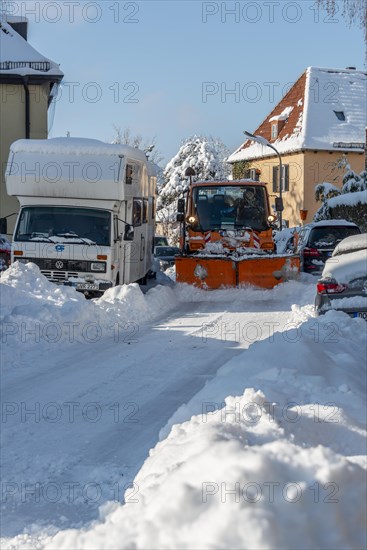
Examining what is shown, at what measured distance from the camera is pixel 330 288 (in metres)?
Answer: 11.2

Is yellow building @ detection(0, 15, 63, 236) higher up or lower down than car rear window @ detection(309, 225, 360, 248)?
higher up

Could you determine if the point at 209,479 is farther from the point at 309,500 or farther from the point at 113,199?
the point at 113,199

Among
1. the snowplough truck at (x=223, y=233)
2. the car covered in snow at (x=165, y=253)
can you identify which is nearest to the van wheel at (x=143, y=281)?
the snowplough truck at (x=223, y=233)

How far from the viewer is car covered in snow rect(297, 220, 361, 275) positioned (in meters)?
22.8

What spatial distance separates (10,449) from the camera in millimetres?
6809

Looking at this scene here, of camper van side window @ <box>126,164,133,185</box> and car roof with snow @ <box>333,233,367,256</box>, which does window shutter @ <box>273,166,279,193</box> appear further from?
car roof with snow @ <box>333,233,367,256</box>

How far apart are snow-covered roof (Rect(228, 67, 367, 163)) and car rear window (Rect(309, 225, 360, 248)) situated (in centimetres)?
2863

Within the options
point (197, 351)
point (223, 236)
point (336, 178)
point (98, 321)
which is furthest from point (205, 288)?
point (336, 178)

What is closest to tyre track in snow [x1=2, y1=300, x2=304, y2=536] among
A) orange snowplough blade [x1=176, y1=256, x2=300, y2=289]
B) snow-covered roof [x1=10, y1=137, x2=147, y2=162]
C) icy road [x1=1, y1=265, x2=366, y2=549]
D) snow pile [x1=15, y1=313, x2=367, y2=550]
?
icy road [x1=1, y1=265, x2=366, y2=549]

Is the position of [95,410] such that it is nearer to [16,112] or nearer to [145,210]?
[145,210]

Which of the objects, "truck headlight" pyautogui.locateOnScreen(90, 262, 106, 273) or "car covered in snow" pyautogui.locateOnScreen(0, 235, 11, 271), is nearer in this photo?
"truck headlight" pyautogui.locateOnScreen(90, 262, 106, 273)

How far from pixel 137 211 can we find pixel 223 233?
10.0 feet

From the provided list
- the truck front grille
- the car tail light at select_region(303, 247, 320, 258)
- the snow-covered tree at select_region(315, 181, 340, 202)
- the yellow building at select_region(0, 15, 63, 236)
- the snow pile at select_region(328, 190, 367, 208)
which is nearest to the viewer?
the truck front grille

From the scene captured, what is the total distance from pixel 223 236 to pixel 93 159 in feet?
17.6
